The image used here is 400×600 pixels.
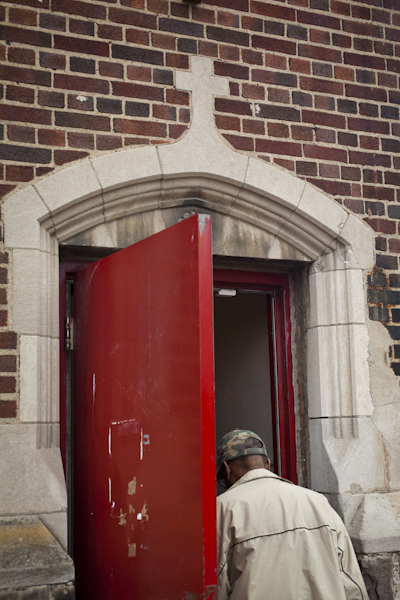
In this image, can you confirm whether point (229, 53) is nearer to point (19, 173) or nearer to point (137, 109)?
point (137, 109)

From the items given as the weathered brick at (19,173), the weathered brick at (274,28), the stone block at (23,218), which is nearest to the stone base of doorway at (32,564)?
the stone block at (23,218)

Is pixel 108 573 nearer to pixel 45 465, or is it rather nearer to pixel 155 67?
pixel 45 465

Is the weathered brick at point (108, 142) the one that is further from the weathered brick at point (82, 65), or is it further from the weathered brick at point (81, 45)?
the weathered brick at point (81, 45)

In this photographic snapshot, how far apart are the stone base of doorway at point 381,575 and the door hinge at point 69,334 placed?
1.86 meters

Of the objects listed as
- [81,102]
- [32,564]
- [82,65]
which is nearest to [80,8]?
[82,65]

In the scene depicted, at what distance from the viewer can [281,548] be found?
2578 millimetres

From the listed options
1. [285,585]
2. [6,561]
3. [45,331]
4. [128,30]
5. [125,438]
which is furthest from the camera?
[128,30]

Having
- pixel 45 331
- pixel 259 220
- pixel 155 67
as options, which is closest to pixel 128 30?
pixel 155 67

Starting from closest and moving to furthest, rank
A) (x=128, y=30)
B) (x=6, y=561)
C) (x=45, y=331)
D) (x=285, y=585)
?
(x=285, y=585), (x=6, y=561), (x=45, y=331), (x=128, y=30)

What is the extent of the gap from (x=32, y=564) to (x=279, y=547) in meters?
1.05

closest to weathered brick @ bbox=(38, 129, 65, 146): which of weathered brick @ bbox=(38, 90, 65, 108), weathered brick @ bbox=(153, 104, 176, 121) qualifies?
weathered brick @ bbox=(38, 90, 65, 108)

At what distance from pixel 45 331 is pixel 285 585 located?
5.21 ft

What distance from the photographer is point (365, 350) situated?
12.4ft

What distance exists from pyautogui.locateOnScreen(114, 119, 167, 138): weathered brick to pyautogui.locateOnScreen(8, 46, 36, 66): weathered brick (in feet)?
1.68
